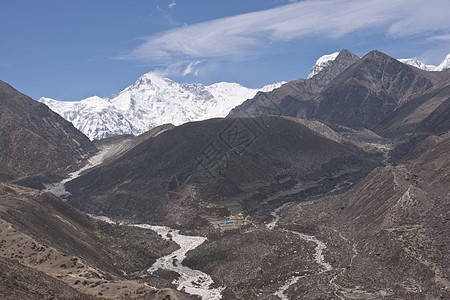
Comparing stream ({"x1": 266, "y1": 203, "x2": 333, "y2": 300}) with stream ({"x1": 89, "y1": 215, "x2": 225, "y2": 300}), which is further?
stream ({"x1": 89, "y1": 215, "x2": 225, "y2": 300})

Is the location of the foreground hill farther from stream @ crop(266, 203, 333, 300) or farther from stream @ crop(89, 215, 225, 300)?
stream @ crop(266, 203, 333, 300)

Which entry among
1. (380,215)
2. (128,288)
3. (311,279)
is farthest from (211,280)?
(380,215)

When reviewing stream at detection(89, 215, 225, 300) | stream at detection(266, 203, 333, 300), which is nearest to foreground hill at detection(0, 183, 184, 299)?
stream at detection(89, 215, 225, 300)

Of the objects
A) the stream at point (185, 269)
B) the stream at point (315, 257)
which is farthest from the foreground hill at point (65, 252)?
the stream at point (315, 257)

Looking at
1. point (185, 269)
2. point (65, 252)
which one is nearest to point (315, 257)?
point (185, 269)

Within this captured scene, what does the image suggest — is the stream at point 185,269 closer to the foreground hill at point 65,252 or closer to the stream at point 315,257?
the foreground hill at point 65,252

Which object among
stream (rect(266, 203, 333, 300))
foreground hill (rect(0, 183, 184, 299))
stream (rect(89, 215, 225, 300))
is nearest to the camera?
foreground hill (rect(0, 183, 184, 299))

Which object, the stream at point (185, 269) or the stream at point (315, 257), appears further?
the stream at point (185, 269)

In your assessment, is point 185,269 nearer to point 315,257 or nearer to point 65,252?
point 65,252

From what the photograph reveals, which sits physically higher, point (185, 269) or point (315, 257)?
point (315, 257)

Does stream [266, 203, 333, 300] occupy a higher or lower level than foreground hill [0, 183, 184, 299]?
lower

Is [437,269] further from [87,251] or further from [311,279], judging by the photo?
[87,251]
